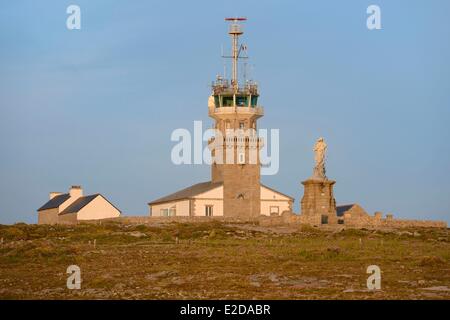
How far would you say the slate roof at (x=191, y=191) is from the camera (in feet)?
276

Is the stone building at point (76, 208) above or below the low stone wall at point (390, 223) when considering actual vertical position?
above

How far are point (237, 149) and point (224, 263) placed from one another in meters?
42.0

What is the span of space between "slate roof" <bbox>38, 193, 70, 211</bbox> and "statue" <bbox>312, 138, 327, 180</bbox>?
2766 cm

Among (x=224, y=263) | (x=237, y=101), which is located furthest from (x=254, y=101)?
(x=224, y=263)

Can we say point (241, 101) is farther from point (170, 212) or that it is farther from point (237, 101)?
point (170, 212)

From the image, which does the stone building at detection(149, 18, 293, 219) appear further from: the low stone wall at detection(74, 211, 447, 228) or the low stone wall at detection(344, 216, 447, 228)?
the low stone wall at detection(344, 216, 447, 228)

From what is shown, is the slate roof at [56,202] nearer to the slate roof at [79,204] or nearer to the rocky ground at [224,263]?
the slate roof at [79,204]

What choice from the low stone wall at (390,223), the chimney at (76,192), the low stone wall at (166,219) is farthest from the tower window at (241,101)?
the low stone wall at (390,223)

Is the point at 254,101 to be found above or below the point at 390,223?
above

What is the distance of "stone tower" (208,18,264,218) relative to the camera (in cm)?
8444

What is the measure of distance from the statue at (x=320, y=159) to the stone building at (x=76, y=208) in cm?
2098

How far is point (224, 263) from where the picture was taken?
4356 cm
